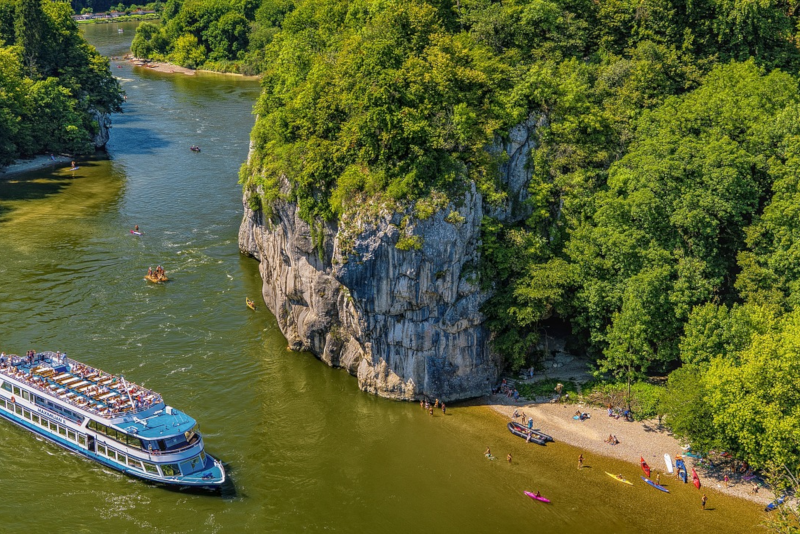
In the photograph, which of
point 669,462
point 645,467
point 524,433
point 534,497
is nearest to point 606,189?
point 524,433

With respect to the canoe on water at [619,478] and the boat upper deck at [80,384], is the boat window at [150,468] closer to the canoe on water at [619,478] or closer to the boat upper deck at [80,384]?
the boat upper deck at [80,384]

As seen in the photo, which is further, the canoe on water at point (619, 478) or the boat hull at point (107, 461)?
the canoe on water at point (619, 478)

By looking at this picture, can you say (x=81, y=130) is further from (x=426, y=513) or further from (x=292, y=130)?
(x=426, y=513)

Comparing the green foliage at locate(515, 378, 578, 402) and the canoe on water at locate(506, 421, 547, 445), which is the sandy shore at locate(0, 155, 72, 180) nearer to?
the green foliage at locate(515, 378, 578, 402)

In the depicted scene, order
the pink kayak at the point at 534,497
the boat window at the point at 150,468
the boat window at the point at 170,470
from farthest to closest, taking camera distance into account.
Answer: the boat window at the point at 150,468, the boat window at the point at 170,470, the pink kayak at the point at 534,497

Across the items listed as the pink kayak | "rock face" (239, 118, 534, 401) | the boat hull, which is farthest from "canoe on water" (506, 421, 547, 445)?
the boat hull

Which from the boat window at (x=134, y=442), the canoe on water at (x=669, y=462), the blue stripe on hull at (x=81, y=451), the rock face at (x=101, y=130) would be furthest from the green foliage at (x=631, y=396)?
the rock face at (x=101, y=130)

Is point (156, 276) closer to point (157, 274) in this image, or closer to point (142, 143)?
point (157, 274)
